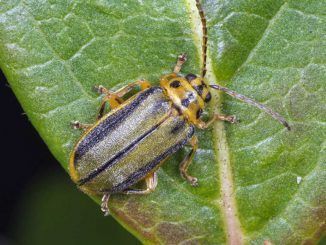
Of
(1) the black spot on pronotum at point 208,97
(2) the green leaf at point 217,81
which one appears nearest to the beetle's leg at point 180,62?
(2) the green leaf at point 217,81

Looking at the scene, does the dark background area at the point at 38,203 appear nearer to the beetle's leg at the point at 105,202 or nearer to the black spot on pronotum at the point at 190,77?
the beetle's leg at the point at 105,202

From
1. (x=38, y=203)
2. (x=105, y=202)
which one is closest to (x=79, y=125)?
→ (x=105, y=202)

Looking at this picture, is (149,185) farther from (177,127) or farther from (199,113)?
(199,113)

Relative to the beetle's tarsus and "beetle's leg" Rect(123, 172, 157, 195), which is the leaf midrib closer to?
"beetle's leg" Rect(123, 172, 157, 195)

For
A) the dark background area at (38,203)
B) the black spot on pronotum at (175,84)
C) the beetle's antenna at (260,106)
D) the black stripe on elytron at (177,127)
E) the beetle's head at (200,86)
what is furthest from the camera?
the dark background area at (38,203)

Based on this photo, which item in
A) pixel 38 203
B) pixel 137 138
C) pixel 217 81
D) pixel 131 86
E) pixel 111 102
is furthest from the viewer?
pixel 38 203

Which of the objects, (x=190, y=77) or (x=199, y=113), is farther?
(x=199, y=113)

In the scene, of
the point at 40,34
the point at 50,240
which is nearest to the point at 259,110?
the point at 40,34
